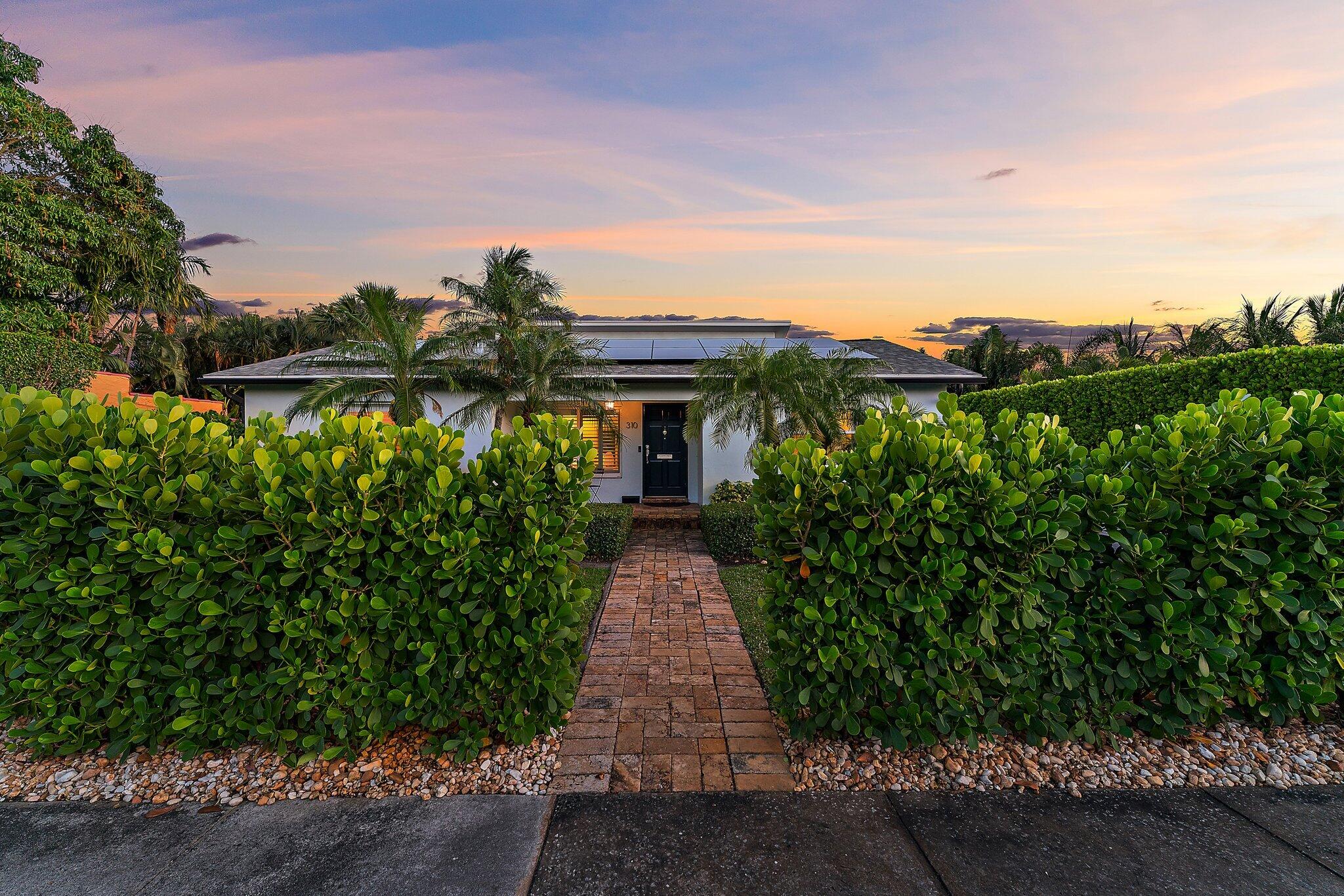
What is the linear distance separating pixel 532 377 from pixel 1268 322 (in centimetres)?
2532

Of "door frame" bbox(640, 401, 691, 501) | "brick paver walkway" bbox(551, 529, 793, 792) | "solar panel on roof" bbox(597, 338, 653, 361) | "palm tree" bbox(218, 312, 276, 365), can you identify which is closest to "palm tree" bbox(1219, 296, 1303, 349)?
"door frame" bbox(640, 401, 691, 501)

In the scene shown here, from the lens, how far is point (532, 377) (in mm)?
9922

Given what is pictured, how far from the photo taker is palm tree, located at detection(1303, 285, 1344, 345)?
16173mm

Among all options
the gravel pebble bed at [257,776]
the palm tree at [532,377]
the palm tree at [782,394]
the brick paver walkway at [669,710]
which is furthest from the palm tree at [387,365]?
the gravel pebble bed at [257,776]

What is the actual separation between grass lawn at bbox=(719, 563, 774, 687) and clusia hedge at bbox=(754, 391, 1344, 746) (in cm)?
84

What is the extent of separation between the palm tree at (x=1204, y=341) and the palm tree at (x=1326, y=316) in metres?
2.15

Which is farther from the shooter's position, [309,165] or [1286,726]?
[309,165]

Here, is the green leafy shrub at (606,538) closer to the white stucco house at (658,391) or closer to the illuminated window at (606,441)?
the white stucco house at (658,391)

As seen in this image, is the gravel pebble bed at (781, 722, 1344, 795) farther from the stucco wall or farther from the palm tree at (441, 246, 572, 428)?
the stucco wall

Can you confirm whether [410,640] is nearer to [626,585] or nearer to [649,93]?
[626,585]

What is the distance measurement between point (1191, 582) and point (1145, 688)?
71 centimetres

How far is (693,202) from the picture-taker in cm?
1152

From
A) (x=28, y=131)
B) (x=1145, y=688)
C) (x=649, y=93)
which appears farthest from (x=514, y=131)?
(x=28, y=131)

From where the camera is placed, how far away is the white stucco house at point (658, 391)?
1264 cm
